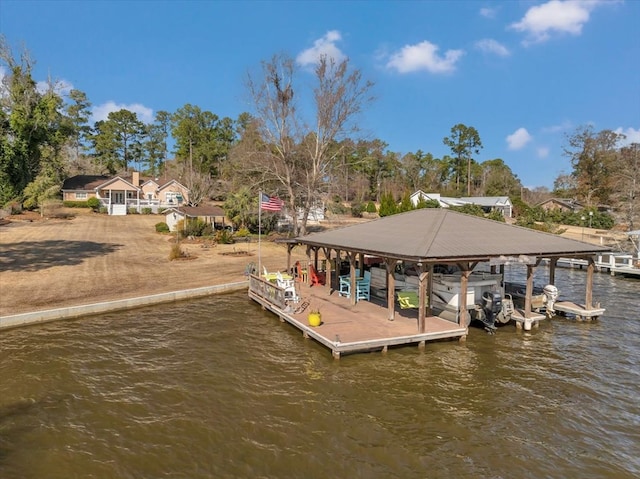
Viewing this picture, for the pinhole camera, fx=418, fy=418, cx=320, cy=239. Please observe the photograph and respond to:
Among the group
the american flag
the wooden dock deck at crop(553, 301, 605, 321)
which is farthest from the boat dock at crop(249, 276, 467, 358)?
the wooden dock deck at crop(553, 301, 605, 321)

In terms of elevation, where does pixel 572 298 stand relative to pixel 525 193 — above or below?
below

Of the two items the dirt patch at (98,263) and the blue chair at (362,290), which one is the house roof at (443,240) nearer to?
the blue chair at (362,290)

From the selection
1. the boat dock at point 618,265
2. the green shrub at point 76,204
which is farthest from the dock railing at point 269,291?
the green shrub at point 76,204

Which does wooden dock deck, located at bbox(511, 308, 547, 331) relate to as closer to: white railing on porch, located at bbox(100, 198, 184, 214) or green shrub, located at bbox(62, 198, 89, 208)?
white railing on porch, located at bbox(100, 198, 184, 214)

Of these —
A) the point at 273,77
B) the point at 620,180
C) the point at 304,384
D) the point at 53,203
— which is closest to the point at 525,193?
the point at 620,180

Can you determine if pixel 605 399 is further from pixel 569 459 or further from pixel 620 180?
pixel 620 180
